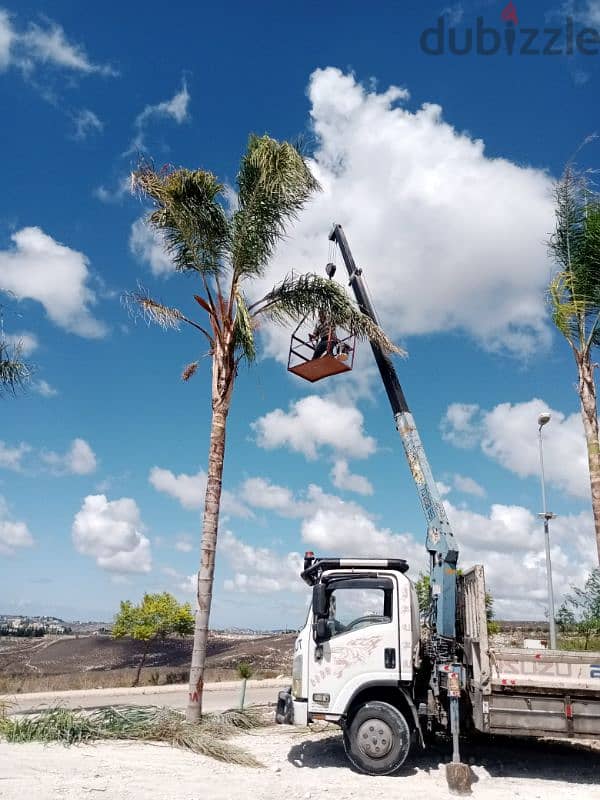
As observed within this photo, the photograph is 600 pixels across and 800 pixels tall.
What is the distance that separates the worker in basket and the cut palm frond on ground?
7.14 m

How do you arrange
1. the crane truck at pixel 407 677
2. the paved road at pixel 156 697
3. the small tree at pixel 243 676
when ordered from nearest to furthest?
1. the crane truck at pixel 407 677
2. the small tree at pixel 243 676
3. the paved road at pixel 156 697

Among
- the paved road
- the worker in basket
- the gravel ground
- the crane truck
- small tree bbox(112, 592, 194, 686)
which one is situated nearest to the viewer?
the gravel ground

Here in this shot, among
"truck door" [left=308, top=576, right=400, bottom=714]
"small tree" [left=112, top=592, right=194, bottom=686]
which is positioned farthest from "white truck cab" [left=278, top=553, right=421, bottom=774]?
"small tree" [left=112, top=592, right=194, bottom=686]

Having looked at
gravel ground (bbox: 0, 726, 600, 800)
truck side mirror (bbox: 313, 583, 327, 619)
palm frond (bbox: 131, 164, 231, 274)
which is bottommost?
gravel ground (bbox: 0, 726, 600, 800)

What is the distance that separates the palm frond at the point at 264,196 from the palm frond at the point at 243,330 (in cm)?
78

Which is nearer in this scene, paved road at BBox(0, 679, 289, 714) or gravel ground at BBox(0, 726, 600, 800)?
gravel ground at BBox(0, 726, 600, 800)

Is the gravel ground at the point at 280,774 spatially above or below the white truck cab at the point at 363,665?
below

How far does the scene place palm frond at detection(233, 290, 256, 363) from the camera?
42.3 ft

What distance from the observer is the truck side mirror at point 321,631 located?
31.8ft

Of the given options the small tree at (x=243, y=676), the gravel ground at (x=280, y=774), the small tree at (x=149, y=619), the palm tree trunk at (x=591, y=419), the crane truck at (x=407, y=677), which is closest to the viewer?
the gravel ground at (x=280, y=774)

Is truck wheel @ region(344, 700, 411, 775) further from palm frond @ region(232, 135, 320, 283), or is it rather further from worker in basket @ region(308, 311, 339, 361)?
palm frond @ region(232, 135, 320, 283)

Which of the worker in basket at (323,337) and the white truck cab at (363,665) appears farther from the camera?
the worker in basket at (323,337)

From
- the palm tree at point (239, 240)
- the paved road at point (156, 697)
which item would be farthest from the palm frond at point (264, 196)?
the paved road at point (156, 697)

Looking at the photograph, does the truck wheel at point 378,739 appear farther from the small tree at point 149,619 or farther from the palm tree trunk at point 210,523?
the small tree at point 149,619
